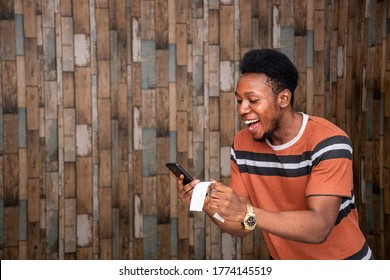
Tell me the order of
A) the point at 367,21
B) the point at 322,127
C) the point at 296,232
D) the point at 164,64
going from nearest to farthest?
the point at 296,232 → the point at 322,127 → the point at 367,21 → the point at 164,64

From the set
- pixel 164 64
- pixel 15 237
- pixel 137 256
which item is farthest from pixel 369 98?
pixel 15 237

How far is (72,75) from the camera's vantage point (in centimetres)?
379

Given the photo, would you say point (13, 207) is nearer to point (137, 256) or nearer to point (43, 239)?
point (43, 239)

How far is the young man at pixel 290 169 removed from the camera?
5.80ft

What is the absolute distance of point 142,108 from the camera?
3.90 meters

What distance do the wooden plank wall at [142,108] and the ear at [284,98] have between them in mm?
1777

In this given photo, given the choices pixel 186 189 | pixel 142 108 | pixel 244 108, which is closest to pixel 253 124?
pixel 244 108

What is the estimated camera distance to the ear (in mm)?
1947

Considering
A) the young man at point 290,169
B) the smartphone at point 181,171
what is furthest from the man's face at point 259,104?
the smartphone at point 181,171

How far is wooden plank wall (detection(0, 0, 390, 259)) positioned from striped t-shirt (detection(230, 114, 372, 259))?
1791 millimetres

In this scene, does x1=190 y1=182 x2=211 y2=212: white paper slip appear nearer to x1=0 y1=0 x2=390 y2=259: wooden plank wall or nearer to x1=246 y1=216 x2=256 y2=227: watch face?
x1=246 y1=216 x2=256 y2=227: watch face

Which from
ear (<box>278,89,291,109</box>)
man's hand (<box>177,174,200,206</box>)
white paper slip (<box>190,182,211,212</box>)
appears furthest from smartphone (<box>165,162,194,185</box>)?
ear (<box>278,89,291,109</box>)

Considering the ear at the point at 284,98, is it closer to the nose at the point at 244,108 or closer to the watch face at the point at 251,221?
the nose at the point at 244,108

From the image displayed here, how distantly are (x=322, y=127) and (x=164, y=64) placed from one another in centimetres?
215
